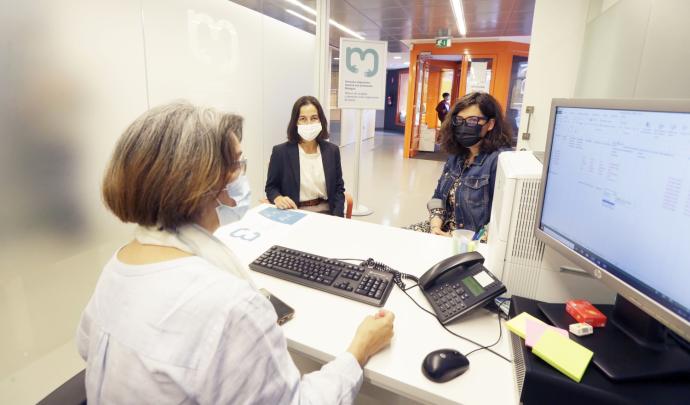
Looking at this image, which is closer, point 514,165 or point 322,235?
point 514,165

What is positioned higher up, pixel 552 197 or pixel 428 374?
pixel 552 197

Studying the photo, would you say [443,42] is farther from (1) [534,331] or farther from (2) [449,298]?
(1) [534,331]

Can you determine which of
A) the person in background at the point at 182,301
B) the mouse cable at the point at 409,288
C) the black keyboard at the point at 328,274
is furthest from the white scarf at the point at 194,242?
the mouse cable at the point at 409,288

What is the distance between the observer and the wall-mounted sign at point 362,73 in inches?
162

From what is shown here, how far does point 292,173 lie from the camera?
2721mm

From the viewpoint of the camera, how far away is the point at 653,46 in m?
2.19

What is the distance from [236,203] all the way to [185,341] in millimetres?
412

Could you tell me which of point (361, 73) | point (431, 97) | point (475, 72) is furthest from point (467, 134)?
point (431, 97)

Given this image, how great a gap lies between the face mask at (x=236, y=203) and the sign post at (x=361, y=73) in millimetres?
3344

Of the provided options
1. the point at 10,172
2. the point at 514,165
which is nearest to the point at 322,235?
the point at 514,165

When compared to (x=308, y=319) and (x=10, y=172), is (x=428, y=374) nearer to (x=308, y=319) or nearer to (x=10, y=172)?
(x=308, y=319)

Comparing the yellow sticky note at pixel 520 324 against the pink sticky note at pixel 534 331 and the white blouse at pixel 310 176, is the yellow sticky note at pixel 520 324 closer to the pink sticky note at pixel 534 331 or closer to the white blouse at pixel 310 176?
the pink sticky note at pixel 534 331

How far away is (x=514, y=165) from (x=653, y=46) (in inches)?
70.4

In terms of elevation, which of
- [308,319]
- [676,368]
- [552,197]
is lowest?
[308,319]
